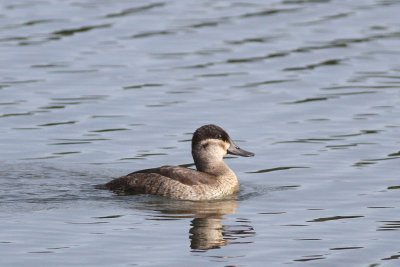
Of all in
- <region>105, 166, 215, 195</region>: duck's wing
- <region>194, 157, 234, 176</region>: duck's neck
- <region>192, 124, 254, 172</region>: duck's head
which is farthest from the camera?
<region>194, 157, 234, 176</region>: duck's neck

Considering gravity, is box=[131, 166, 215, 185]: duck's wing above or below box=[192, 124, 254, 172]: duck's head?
below

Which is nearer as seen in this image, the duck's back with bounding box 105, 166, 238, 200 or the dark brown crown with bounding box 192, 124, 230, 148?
the duck's back with bounding box 105, 166, 238, 200

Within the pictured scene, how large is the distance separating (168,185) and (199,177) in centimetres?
53

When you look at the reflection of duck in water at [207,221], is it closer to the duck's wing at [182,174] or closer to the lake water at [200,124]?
the lake water at [200,124]

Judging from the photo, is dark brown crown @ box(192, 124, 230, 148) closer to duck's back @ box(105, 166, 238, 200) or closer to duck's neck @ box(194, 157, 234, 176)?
duck's neck @ box(194, 157, 234, 176)

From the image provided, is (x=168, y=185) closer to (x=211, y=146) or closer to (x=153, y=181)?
(x=153, y=181)

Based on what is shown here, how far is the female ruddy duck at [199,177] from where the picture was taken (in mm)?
17703

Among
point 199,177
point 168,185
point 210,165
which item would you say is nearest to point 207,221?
point 168,185

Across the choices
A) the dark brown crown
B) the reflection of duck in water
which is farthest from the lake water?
the dark brown crown

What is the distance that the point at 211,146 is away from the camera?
1844 cm

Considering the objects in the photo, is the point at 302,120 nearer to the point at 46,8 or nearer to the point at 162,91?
the point at 162,91

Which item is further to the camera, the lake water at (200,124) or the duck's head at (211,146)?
the duck's head at (211,146)

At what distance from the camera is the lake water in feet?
48.9

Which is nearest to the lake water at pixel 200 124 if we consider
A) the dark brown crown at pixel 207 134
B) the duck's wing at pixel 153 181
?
the duck's wing at pixel 153 181
